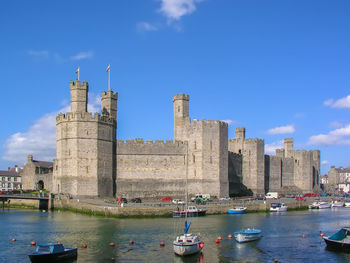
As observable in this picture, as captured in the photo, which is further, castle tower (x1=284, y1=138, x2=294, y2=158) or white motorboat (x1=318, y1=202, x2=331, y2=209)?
castle tower (x1=284, y1=138, x2=294, y2=158)

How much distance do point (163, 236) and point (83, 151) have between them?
21.6 metres

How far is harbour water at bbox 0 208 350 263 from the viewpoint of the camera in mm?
26328

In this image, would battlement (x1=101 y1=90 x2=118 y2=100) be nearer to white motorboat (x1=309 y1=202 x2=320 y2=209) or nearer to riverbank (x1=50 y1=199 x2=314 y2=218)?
riverbank (x1=50 y1=199 x2=314 y2=218)

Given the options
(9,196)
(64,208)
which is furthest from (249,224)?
(9,196)

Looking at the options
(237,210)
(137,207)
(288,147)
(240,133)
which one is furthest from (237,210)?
(288,147)

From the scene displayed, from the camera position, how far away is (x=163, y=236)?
31.8 metres

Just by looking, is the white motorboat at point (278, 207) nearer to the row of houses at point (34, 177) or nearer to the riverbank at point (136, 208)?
the riverbank at point (136, 208)

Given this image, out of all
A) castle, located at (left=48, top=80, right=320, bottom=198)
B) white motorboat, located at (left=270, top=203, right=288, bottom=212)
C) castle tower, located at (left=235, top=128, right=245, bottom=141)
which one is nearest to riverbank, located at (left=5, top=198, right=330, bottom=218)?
white motorboat, located at (left=270, top=203, right=288, bottom=212)

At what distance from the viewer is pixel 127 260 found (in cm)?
2486

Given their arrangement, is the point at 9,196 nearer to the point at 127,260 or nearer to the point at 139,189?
the point at 139,189

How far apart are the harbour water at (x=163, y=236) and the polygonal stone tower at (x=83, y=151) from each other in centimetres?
535

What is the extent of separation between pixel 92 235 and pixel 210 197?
81.6 ft

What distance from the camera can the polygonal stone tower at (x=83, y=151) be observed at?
50500mm

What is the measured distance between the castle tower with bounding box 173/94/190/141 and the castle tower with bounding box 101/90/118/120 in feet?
25.7
